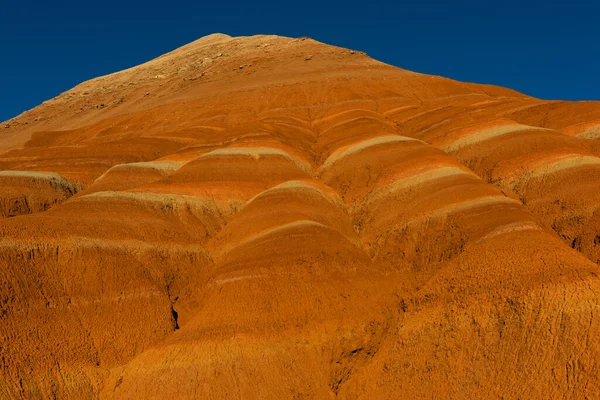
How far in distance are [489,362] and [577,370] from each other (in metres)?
1.91

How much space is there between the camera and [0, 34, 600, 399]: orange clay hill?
37.8 ft

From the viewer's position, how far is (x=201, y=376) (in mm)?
11898

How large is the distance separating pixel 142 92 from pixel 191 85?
1195cm

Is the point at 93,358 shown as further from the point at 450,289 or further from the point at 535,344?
the point at 535,344

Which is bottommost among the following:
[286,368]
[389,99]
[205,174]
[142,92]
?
[286,368]

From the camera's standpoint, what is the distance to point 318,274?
14.8 m

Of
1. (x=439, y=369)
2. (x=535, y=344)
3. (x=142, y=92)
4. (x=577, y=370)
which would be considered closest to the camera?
(x=577, y=370)

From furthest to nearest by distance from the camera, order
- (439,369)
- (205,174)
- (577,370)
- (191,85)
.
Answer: (191,85) < (205,174) < (439,369) < (577,370)

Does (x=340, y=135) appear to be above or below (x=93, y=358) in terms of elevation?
above

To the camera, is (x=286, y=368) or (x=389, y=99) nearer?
(x=286, y=368)

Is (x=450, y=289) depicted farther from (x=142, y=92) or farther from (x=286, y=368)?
A: (x=142, y=92)

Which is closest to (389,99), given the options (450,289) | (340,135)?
(340,135)

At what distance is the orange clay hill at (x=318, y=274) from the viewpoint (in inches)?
454

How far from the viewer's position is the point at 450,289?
1336cm
